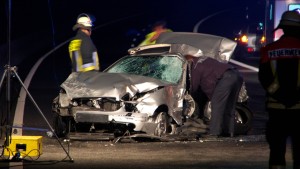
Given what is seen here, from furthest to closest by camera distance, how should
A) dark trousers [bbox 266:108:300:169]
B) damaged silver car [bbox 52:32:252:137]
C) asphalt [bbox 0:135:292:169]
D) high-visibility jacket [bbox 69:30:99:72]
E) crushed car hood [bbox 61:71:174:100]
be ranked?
high-visibility jacket [bbox 69:30:99:72] → crushed car hood [bbox 61:71:174:100] → damaged silver car [bbox 52:32:252:137] → asphalt [bbox 0:135:292:169] → dark trousers [bbox 266:108:300:169]

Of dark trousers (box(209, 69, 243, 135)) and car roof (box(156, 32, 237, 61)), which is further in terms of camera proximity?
car roof (box(156, 32, 237, 61))

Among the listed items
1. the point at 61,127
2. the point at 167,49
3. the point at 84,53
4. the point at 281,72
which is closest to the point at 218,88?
the point at 167,49

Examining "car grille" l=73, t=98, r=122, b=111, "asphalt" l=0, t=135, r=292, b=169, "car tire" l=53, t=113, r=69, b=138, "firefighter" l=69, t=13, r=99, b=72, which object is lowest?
"asphalt" l=0, t=135, r=292, b=169

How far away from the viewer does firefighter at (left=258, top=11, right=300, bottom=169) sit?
29.2 ft

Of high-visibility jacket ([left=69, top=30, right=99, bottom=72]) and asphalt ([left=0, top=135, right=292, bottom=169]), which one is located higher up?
high-visibility jacket ([left=69, top=30, right=99, bottom=72])

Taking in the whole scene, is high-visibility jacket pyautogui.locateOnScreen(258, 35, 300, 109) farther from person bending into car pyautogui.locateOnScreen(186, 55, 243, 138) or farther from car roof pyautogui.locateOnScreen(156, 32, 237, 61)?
car roof pyautogui.locateOnScreen(156, 32, 237, 61)

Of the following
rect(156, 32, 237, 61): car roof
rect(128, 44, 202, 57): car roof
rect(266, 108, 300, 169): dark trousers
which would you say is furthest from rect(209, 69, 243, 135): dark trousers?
rect(266, 108, 300, 169): dark trousers

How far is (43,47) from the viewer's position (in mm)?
35625

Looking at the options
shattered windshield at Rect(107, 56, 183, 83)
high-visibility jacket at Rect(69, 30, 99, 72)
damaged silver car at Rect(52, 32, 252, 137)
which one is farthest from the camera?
high-visibility jacket at Rect(69, 30, 99, 72)

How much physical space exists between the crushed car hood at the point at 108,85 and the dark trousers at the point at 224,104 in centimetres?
89

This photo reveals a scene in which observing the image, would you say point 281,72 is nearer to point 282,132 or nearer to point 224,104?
point 282,132

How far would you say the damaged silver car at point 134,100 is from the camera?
1377 centimetres

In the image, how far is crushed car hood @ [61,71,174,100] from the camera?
45.5 feet

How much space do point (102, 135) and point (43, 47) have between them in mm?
22006
